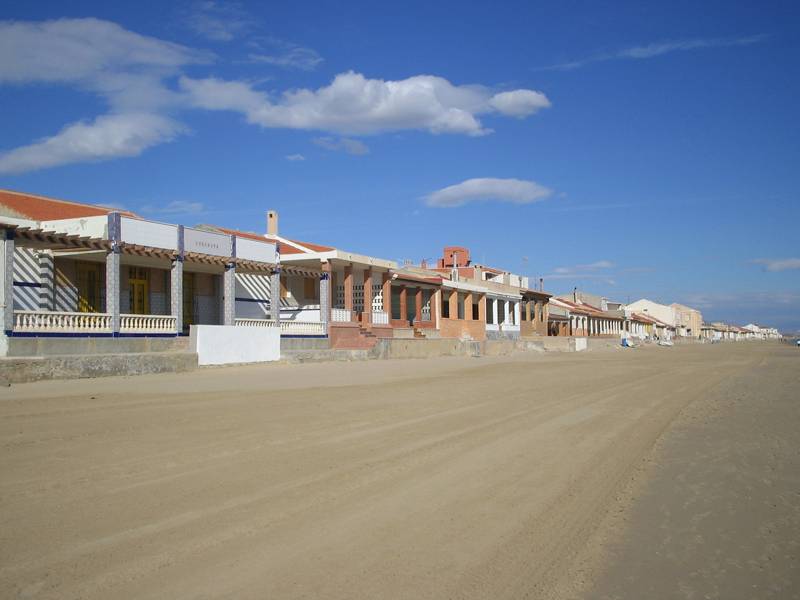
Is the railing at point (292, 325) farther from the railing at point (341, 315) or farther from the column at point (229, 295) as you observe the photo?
the railing at point (341, 315)

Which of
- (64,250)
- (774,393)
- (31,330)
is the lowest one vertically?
(774,393)

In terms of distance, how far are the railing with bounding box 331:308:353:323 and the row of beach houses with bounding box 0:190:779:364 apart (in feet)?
0.25

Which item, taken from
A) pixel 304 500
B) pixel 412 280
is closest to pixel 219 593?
pixel 304 500

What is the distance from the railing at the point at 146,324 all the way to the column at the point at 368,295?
39.5 ft

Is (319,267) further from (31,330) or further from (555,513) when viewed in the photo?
(555,513)

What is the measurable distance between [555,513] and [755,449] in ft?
17.9

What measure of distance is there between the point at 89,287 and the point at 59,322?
5703 mm

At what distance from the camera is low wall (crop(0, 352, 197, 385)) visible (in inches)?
648

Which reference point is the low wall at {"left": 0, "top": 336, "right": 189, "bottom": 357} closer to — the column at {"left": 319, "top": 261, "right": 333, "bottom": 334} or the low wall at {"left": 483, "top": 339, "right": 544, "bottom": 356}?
the column at {"left": 319, "top": 261, "right": 333, "bottom": 334}

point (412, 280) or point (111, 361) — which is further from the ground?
point (412, 280)

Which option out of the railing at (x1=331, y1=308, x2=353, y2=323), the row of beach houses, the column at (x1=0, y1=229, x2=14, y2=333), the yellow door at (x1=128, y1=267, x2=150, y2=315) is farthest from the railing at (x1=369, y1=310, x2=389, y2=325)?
the column at (x1=0, y1=229, x2=14, y2=333)

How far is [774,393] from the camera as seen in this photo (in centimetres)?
1977

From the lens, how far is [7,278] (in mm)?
19109

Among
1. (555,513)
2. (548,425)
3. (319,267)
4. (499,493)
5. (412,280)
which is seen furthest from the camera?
(412,280)
